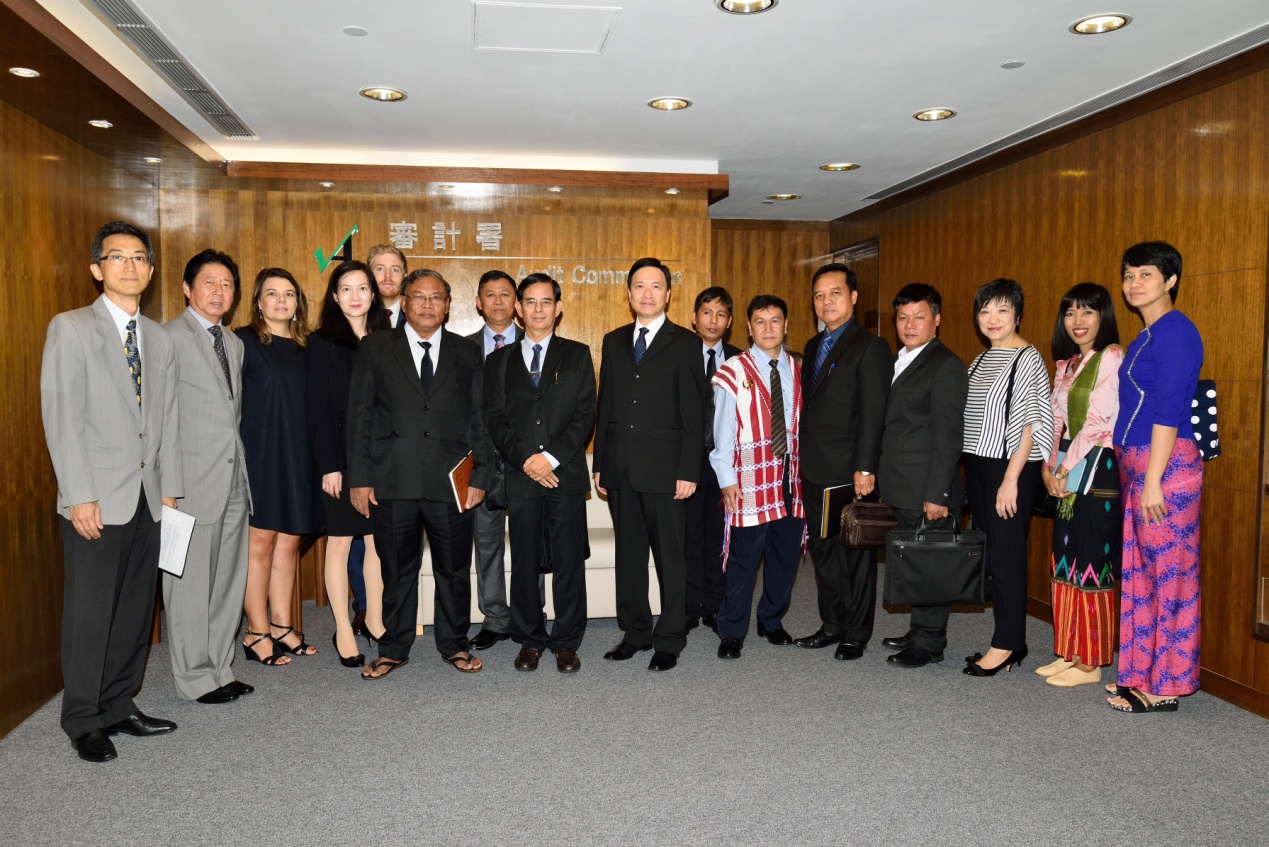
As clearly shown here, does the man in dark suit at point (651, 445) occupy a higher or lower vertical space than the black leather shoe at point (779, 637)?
higher

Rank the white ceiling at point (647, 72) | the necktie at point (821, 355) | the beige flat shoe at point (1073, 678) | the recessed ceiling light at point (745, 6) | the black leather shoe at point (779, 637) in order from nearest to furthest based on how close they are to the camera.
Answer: the recessed ceiling light at point (745, 6)
the white ceiling at point (647, 72)
the beige flat shoe at point (1073, 678)
the necktie at point (821, 355)
the black leather shoe at point (779, 637)

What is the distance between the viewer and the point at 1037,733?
373 centimetres

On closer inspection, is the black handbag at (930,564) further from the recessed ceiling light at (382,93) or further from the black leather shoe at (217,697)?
the recessed ceiling light at (382,93)

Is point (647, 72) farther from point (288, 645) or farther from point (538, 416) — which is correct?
point (288, 645)

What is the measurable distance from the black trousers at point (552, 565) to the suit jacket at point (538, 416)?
0.29 ft

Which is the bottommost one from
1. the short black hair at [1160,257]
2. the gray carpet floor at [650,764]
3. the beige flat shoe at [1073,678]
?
the gray carpet floor at [650,764]

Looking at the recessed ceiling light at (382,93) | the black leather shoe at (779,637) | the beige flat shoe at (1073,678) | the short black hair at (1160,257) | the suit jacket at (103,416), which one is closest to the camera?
the suit jacket at (103,416)

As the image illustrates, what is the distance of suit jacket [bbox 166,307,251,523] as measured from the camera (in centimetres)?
395

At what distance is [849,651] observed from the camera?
15.4 feet

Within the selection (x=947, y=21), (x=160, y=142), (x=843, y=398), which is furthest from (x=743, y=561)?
(x=160, y=142)

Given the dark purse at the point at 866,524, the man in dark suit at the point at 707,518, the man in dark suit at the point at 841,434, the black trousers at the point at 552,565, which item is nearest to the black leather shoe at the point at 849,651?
the man in dark suit at the point at 841,434

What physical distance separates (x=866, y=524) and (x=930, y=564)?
0.35 metres

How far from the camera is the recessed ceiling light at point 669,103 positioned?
4.98 metres

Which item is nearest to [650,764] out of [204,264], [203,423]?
[203,423]
